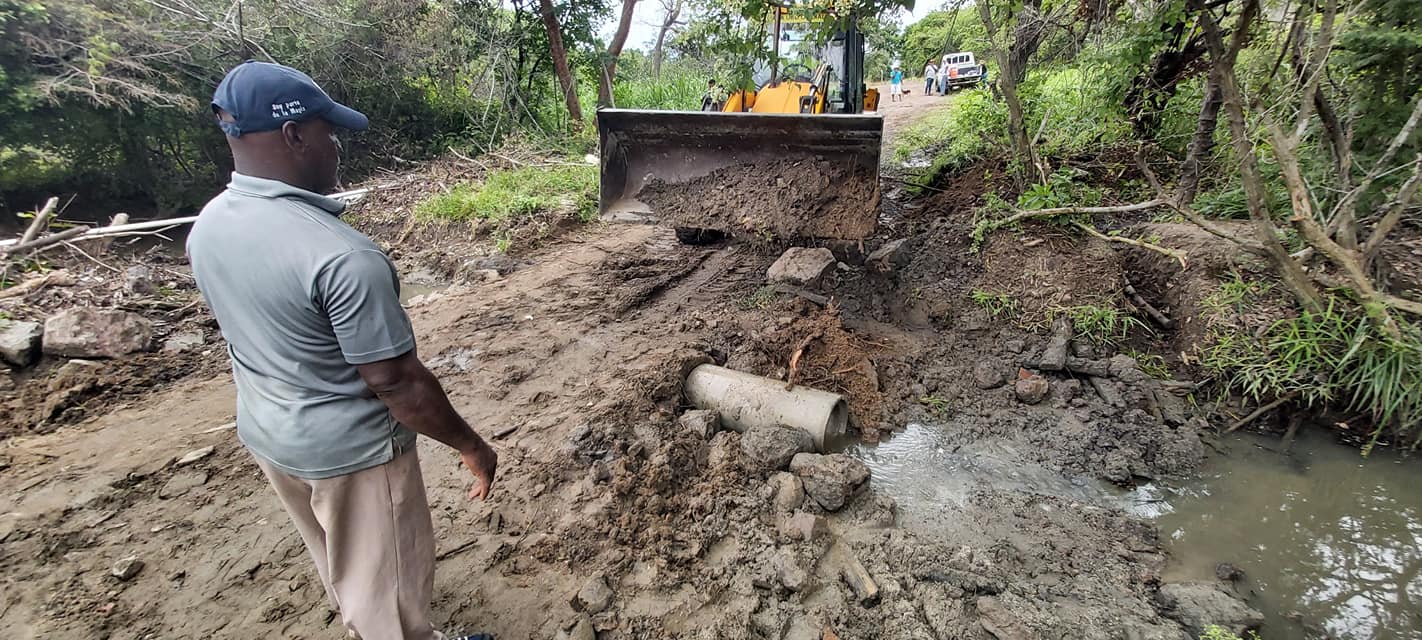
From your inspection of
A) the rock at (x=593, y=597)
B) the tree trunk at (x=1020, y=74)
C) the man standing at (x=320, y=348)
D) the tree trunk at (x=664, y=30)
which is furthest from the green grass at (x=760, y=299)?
the tree trunk at (x=664, y=30)

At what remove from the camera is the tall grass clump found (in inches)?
137

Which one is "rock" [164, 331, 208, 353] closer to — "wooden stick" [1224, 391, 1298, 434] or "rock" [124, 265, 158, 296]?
"rock" [124, 265, 158, 296]

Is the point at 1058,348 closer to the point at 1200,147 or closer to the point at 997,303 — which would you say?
the point at 997,303

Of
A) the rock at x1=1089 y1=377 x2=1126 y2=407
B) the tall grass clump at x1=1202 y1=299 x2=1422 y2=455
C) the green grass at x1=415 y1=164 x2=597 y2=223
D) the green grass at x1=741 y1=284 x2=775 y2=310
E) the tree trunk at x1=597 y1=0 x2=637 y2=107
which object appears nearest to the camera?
the tall grass clump at x1=1202 y1=299 x2=1422 y2=455

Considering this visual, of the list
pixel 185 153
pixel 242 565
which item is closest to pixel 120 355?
pixel 242 565

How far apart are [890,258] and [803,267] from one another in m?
0.96

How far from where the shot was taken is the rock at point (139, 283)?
223 inches

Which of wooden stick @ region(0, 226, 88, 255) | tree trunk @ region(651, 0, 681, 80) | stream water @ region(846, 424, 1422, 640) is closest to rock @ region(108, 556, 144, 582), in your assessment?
stream water @ region(846, 424, 1422, 640)

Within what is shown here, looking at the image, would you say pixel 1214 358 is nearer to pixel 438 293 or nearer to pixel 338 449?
pixel 338 449

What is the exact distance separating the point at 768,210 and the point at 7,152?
942 cm

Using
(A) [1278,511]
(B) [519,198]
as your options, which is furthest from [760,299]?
(B) [519,198]

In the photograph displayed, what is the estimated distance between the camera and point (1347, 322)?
372 centimetres

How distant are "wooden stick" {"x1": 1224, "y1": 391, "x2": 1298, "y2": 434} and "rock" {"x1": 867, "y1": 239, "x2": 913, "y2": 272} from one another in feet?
8.98

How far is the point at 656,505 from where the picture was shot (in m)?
3.00
